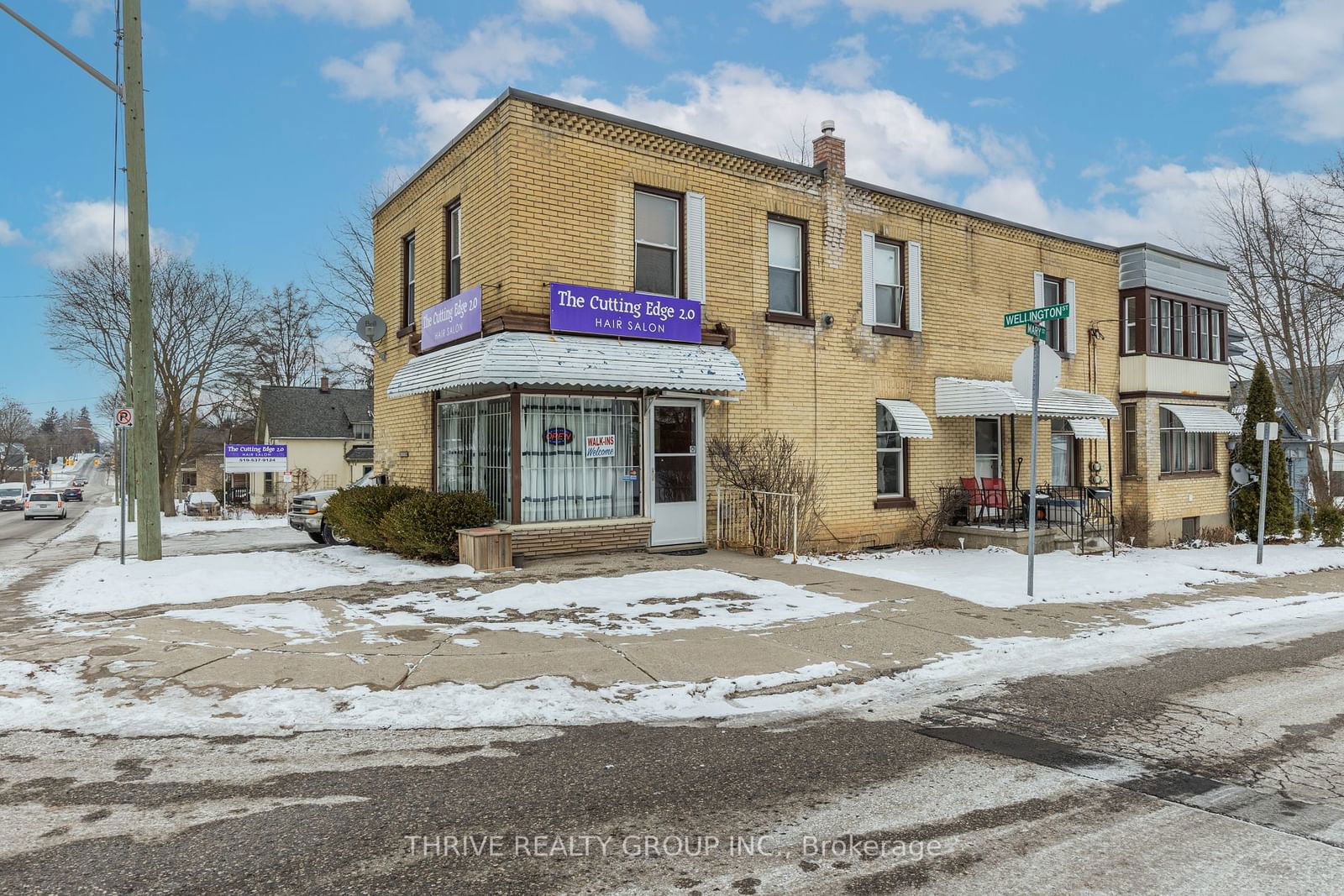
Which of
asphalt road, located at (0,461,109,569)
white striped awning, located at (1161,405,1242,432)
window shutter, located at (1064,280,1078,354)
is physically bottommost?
asphalt road, located at (0,461,109,569)

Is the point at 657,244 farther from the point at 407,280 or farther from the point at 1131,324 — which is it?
the point at 1131,324

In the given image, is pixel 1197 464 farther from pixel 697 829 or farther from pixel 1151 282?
→ pixel 697 829

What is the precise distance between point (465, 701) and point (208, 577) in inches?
239

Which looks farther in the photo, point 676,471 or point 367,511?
point 676,471

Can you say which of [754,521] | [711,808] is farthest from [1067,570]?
[711,808]

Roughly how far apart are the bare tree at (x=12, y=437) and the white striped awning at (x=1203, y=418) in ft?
329

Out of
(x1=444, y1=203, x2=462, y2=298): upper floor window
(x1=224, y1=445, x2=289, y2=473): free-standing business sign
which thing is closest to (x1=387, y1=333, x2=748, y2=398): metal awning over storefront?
(x1=444, y1=203, x2=462, y2=298): upper floor window

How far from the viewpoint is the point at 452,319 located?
12.3m

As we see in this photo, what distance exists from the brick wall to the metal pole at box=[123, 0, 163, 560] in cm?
404

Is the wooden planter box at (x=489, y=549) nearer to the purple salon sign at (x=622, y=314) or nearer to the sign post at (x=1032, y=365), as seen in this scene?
the purple salon sign at (x=622, y=314)

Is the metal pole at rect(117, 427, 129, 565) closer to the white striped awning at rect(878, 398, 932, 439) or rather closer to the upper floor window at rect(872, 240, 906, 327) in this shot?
the white striped awning at rect(878, 398, 932, 439)

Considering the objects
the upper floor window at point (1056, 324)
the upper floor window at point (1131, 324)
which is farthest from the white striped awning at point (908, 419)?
the upper floor window at point (1131, 324)

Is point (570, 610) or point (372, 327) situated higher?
point (372, 327)

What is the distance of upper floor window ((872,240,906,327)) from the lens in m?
15.5
